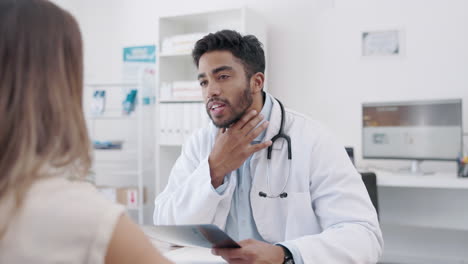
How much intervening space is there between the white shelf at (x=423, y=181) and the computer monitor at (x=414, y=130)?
0.17m

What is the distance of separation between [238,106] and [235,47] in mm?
216

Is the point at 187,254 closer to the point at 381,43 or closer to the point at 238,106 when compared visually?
the point at 238,106

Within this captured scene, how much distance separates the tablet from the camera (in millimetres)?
843

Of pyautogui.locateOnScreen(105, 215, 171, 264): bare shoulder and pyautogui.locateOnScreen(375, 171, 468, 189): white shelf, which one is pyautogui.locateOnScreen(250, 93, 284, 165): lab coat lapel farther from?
pyautogui.locateOnScreen(375, 171, 468, 189): white shelf

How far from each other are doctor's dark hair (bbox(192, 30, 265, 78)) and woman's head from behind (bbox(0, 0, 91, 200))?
929mm

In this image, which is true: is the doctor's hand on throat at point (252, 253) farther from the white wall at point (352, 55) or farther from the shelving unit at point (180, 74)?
the white wall at point (352, 55)

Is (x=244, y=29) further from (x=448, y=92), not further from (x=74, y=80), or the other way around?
(x=74, y=80)

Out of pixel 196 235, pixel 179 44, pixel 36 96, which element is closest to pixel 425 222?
pixel 179 44

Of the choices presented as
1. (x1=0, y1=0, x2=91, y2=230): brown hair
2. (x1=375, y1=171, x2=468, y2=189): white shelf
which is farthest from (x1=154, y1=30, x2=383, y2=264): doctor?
(x1=375, y1=171, x2=468, y2=189): white shelf

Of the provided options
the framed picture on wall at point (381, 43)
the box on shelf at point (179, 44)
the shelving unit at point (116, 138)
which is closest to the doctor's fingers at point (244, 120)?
the box on shelf at point (179, 44)

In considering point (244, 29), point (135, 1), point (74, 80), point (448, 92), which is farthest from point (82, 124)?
point (135, 1)

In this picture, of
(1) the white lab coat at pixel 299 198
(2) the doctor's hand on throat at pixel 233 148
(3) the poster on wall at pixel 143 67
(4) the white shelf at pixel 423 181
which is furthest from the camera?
(3) the poster on wall at pixel 143 67

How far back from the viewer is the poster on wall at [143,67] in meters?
3.92

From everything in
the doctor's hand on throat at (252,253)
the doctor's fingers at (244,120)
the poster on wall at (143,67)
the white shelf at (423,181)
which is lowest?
the white shelf at (423,181)
